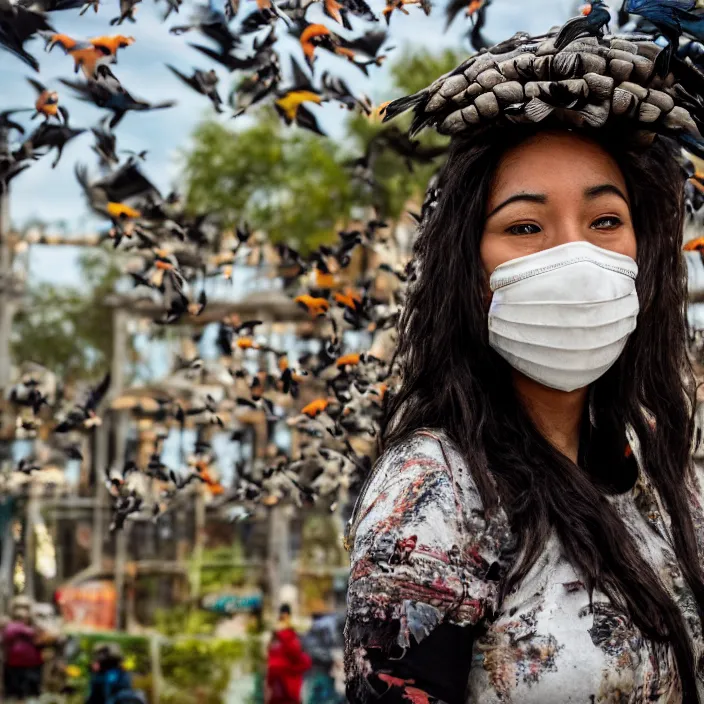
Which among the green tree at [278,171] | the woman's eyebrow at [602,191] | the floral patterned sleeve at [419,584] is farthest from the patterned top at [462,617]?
the green tree at [278,171]

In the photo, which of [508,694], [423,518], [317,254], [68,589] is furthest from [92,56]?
[68,589]

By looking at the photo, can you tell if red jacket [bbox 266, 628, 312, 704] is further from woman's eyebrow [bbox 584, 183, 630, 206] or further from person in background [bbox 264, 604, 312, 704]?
woman's eyebrow [bbox 584, 183, 630, 206]

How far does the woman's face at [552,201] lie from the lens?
1.94 m

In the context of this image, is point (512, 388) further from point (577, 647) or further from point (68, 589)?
point (68, 589)

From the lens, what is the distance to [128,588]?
1474cm

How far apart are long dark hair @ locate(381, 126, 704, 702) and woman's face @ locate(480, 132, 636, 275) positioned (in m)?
0.03

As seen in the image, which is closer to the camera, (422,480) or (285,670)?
(422,480)

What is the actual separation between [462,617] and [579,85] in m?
0.98

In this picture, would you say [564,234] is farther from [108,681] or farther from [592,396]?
[108,681]

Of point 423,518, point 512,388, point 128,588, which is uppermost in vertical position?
point 512,388

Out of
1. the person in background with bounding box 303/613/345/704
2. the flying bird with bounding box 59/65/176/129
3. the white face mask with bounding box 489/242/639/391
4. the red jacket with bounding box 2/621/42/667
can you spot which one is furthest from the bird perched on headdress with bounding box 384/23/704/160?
the red jacket with bounding box 2/621/42/667

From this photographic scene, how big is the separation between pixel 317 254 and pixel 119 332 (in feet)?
43.3

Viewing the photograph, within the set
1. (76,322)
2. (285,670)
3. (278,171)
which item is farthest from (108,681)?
(76,322)

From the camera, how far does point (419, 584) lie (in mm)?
1583
